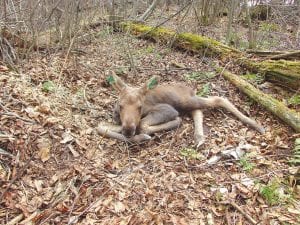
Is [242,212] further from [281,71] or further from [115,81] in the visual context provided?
[281,71]

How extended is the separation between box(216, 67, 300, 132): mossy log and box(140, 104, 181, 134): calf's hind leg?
164cm

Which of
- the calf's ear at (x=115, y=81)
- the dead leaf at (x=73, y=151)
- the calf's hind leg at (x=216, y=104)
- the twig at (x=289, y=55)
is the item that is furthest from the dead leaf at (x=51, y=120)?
the twig at (x=289, y=55)

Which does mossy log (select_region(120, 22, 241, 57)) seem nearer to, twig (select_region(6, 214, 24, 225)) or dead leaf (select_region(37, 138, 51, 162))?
dead leaf (select_region(37, 138, 51, 162))

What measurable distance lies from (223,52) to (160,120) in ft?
12.2

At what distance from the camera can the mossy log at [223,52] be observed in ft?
24.7

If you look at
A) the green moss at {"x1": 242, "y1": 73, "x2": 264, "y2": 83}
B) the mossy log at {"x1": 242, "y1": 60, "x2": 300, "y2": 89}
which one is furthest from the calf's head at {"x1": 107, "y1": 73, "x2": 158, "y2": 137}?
the mossy log at {"x1": 242, "y1": 60, "x2": 300, "y2": 89}

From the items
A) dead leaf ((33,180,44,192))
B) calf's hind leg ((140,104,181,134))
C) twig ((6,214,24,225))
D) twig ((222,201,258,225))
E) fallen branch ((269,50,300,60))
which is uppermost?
fallen branch ((269,50,300,60))

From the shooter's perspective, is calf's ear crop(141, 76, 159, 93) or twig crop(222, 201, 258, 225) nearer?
twig crop(222, 201, 258, 225)

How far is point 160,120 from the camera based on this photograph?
6.30 m

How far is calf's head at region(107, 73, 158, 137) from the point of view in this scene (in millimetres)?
5801

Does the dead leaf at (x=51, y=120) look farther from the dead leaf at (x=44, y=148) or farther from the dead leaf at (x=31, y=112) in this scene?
the dead leaf at (x=44, y=148)

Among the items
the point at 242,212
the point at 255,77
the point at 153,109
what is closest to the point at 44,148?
the point at 153,109

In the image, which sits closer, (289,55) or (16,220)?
(16,220)

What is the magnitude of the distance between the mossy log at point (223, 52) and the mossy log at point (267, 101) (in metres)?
0.63
